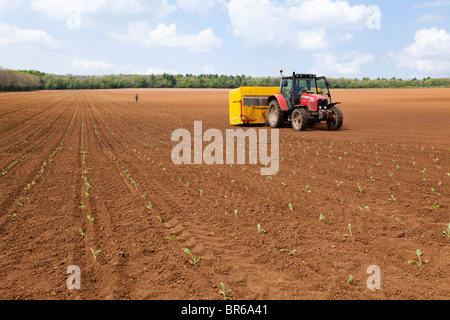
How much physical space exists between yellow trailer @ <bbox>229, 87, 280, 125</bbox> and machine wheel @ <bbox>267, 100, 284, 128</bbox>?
0.73 m

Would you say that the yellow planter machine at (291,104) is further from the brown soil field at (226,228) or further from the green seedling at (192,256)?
the green seedling at (192,256)

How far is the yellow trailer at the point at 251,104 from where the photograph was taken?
1723 centimetres

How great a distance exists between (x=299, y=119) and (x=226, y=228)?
36.9 feet

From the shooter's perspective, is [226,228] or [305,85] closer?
[226,228]

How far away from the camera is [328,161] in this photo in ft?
31.0

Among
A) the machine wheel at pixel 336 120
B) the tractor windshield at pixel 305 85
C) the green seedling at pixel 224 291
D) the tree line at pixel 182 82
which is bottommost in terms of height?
the green seedling at pixel 224 291

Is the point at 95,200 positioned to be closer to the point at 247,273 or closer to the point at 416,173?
the point at 247,273

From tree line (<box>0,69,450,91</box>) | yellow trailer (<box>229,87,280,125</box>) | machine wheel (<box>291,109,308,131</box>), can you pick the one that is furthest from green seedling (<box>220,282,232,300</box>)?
tree line (<box>0,69,450,91</box>)

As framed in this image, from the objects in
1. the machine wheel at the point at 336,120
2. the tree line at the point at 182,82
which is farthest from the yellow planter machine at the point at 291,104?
the tree line at the point at 182,82

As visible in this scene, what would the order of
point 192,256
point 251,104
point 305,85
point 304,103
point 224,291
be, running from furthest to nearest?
point 251,104 → point 305,85 → point 304,103 → point 192,256 → point 224,291

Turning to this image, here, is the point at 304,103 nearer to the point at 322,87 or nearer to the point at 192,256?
the point at 322,87

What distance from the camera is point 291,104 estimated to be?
15.8 metres

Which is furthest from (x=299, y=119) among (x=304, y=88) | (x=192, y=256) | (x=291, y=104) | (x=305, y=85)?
(x=192, y=256)

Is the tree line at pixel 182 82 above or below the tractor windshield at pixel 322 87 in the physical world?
above
